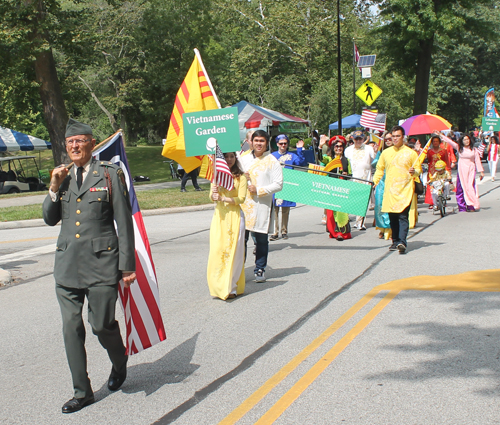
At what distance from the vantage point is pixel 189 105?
26.5 ft

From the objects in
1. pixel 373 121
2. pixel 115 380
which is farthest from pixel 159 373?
pixel 373 121

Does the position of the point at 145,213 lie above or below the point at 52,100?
below

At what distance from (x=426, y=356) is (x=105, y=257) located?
8.54 ft

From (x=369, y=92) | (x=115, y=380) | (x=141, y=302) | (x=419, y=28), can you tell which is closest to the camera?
(x=115, y=380)

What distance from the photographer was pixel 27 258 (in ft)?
35.0

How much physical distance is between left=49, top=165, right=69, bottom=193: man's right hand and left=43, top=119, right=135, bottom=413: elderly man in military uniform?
1 centimetres

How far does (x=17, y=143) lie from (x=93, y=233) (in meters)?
24.8

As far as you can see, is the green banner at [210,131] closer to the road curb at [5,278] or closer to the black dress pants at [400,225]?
the road curb at [5,278]

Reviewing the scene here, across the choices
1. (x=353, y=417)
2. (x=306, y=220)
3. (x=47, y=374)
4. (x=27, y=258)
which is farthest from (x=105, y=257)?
(x=306, y=220)

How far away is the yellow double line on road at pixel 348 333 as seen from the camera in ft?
13.9

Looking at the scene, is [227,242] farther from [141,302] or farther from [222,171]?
[141,302]

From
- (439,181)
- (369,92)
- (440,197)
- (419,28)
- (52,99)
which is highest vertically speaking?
(419,28)

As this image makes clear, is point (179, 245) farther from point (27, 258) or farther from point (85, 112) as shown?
point (85, 112)

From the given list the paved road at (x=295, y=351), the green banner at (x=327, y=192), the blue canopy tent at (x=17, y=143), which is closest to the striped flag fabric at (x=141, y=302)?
the paved road at (x=295, y=351)
